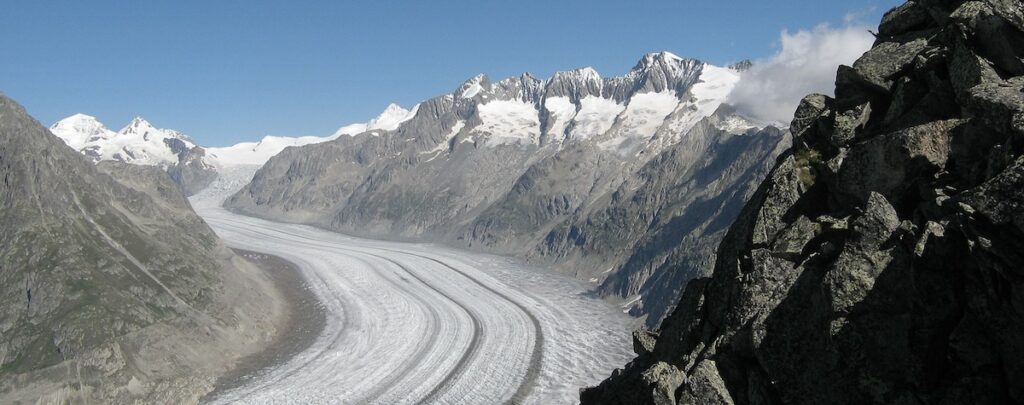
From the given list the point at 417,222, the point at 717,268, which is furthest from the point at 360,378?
the point at 417,222

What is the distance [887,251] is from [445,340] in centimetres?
5652

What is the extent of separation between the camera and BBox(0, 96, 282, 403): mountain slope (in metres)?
52.0

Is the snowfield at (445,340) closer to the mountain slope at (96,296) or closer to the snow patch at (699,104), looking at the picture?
the mountain slope at (96,296)

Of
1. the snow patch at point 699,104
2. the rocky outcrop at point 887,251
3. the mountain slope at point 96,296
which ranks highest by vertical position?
the snow patch at point 699,104

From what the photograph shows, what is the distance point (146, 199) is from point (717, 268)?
9212 centimetres

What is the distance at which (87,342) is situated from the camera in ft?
176

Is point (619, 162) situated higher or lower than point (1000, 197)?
higher

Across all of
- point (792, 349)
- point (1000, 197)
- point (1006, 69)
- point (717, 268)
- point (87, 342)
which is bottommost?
point (87, 342)

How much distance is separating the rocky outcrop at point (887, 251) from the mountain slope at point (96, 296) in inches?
1824

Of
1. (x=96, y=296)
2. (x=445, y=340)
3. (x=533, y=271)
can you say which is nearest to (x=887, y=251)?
(x=445, y=340)

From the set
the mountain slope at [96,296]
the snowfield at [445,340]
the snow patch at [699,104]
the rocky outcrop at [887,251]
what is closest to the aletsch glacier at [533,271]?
the snowfield at [445,340]

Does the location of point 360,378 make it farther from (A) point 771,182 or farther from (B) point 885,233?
(B) point 885,233

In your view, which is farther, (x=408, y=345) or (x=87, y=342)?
(x=408, y=345)

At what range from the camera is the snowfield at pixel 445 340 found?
53500 millimetres
